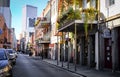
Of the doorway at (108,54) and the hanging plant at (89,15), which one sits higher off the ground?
→ the hanging plant at (89,15)

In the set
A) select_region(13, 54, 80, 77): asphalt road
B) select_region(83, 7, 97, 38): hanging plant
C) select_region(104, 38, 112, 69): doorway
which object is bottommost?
select_region(13, 54, 80, 77): asphalt road

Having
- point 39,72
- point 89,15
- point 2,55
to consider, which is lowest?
point 39,72

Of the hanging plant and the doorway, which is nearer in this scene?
the doorway

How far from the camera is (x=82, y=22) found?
28.3 m

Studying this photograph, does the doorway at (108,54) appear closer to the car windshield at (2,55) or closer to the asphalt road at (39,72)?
the asphalt road at (39,72)

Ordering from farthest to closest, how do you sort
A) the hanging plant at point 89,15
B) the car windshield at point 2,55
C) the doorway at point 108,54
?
the hanging plant at point 89,15 → the doorway at point 108,54 → the car windshield at point 2,55

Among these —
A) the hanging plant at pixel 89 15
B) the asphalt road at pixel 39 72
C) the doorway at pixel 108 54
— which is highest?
the hanging plant at pixel 89 15

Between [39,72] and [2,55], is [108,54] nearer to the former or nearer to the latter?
[39,72]

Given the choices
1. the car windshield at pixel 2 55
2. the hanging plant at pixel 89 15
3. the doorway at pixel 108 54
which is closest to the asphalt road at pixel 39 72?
the doorway at pixel 108 54

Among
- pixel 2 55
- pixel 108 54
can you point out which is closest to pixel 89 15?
pixel 108 54

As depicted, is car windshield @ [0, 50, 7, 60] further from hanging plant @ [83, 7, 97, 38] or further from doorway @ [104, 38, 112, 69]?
hanging plant @ [83, 7, 97, 38]

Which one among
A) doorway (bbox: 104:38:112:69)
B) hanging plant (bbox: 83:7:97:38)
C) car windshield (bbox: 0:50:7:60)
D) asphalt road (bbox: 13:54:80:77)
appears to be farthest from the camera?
hanging plant (bbox: 83:7:97:38)

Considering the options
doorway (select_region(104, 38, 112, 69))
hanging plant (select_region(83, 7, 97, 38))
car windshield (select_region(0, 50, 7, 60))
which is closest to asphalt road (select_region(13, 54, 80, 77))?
doorway (select_region(104, 38, 112, 69))

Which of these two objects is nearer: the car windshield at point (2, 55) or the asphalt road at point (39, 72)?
the car windshield at point (2, 55)
